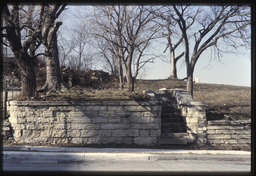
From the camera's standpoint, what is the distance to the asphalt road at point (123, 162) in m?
7.52

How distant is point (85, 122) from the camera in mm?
Answer: 10328

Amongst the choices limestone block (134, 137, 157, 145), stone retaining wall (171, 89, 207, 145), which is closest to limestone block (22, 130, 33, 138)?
limestone block (134, 137, 157, 145)

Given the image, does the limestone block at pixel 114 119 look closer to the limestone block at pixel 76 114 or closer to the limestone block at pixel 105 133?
the limestone block at pixel 105 133

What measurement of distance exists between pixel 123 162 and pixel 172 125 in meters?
3.55

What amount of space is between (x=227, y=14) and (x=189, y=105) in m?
5.43

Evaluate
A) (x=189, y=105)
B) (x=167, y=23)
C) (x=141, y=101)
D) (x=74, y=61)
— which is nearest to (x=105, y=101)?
(x=141, y=101)

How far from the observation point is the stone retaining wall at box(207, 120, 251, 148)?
1094 centimetres

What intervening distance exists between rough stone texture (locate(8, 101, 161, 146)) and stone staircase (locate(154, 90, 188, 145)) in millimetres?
432

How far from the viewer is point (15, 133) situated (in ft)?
33.7

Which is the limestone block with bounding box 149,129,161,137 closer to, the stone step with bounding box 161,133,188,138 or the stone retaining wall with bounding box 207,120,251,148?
the stone step with bounding box 161,133,188,138

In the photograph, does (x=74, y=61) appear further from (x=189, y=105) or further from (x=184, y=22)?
(x=189, y=105)

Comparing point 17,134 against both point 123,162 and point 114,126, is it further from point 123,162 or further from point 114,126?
point 123,162

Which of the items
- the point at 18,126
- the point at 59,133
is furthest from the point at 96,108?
the point at 18,126

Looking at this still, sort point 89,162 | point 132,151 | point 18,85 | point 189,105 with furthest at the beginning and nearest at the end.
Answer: point 18,85
point 189,105
point 132,151
point 89,162
